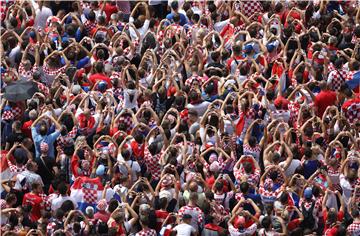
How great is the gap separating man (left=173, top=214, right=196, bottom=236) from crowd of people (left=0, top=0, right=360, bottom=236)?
27 millimetres

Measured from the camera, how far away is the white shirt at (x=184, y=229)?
26703 millimetres

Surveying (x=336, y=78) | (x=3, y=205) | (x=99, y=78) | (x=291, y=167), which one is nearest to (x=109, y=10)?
(x=99, y=78)

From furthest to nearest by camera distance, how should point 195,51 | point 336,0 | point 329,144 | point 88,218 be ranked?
point 336,0
point 195,51
point 329,144
point 88,218

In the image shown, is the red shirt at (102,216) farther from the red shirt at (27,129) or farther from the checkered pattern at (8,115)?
the checkered pattern at (8,115)

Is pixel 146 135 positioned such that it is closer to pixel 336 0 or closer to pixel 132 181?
pixel 132 181

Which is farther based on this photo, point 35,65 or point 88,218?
point 35,65

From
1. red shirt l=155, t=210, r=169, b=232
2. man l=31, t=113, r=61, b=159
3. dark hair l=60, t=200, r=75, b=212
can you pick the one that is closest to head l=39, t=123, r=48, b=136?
man l=31, t=113, r=61, b=159

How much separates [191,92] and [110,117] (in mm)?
1569

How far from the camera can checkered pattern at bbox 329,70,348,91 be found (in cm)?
3189

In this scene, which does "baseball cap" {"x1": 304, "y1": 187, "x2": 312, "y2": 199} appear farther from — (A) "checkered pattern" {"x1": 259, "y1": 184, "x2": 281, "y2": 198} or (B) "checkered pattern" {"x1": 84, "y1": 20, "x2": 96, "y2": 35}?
(B) "checkered pattern" {"x1": 84, "y1": 20, "x2": 96, "y2": 35}

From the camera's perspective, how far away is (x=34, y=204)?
2816 cm

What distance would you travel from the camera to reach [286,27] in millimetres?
34094

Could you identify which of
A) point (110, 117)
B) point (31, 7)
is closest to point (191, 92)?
point (110, 117)

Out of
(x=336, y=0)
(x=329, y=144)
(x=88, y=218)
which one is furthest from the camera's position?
(x=336, y=0)
